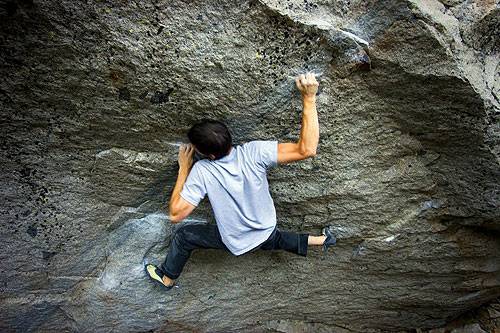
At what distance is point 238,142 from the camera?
2.27 metres

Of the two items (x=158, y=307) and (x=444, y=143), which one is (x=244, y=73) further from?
(x=158, y=307)

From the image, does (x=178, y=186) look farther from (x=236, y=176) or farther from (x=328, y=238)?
(x=328, y=238)

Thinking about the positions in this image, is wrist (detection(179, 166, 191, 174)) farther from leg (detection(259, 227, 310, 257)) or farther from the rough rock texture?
leg (detection(259, 227, 310, 257))

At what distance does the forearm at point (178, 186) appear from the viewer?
2154mm

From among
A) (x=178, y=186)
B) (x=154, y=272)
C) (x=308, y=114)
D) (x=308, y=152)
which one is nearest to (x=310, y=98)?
(x=308, y=114)

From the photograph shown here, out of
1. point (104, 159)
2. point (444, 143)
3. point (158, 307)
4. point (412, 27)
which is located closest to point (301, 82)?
point (412, 27)

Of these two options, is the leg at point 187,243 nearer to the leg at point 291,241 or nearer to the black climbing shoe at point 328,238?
the leg at point 291,241

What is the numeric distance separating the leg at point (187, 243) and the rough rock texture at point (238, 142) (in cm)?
8

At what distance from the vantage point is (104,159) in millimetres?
2250

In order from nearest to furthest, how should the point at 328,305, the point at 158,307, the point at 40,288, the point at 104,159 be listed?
the point at 104,159 → the point at 40,288 → the point at 158,307 → the point at 328,305

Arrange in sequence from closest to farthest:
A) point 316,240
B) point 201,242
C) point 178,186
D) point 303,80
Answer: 1. point 303,80
2. point 178,186
3. point 201,242
4. point 316,240

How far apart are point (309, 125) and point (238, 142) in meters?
0.48

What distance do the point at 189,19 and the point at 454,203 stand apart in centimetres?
210

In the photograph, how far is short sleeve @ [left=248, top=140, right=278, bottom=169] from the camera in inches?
82.4
